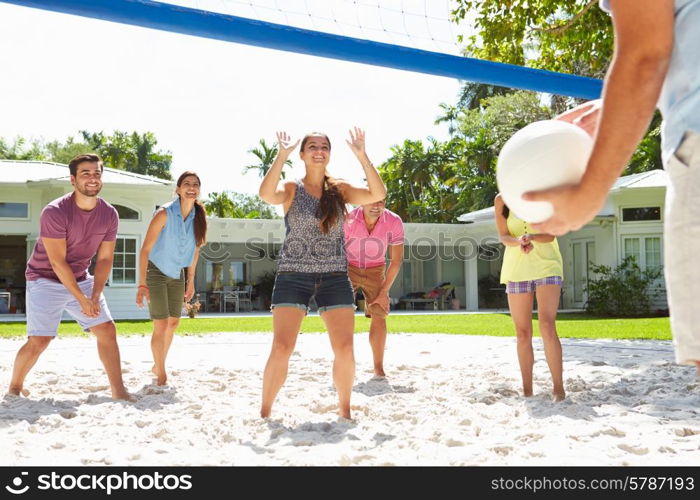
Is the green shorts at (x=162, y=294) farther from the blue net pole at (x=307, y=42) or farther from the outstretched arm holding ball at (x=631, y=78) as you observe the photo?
the outstretched arm holding ball at (x=631, y=78)

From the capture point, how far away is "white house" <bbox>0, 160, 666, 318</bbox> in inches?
738

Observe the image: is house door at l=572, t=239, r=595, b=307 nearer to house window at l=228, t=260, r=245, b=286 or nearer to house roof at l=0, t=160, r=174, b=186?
house window at l=228, t=260, r=245, b=286

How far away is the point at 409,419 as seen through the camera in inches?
160

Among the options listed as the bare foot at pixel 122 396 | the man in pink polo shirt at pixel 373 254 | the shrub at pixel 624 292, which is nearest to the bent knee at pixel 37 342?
the bare foot at pixel 122 396

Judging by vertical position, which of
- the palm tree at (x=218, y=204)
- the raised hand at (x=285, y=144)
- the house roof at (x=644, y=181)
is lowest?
the raised hand at (x=285, y=144)

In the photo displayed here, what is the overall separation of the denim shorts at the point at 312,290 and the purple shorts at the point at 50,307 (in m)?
1.41

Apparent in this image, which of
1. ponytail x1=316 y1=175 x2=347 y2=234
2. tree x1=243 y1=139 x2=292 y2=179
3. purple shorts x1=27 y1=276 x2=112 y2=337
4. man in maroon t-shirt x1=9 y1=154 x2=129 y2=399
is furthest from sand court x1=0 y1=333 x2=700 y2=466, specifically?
tree x1=243 y1=139 x2=292 y2=179

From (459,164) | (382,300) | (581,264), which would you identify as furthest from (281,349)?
(459,164)

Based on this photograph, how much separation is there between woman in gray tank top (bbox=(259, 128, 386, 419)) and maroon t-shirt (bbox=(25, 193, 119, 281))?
1513 mm

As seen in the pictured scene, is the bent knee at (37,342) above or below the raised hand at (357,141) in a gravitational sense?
below

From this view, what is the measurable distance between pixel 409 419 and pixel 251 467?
1.39 m

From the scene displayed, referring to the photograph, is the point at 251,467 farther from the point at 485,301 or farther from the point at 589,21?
the point at 485,301

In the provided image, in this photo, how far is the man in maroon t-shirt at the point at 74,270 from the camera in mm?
4574
